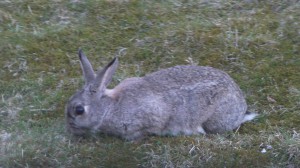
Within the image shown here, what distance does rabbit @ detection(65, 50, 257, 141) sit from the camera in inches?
305

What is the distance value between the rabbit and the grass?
0.57 feet

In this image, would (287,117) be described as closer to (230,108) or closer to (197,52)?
(230,108)

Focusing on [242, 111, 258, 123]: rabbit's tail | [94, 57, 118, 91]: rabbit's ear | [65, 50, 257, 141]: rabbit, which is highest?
[94, 57, 118, 91]: rabbit's ear

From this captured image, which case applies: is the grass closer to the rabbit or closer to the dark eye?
the rabbit

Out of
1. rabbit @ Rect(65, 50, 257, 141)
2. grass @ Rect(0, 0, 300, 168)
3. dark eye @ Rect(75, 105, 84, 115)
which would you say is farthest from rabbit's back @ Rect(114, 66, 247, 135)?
dark eye @ Rect(75, 105, 84, 115)

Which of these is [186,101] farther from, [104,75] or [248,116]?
[104,75]

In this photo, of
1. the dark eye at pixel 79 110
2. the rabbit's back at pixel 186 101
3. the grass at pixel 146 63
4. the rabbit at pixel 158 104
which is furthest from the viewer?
the rabbit's back at pixel 186 101

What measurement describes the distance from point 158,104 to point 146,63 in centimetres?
126

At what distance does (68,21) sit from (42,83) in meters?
1.35

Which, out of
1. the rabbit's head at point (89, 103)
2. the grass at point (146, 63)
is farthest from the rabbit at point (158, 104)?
the grass at point (146, 63)

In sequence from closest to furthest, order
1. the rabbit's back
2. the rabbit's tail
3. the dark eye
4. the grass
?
the grass
the dark eye
the rabbit's back
the rabbit's tail

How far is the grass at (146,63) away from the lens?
7371mm

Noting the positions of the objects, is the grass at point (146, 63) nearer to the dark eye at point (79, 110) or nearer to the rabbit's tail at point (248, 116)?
the rabbit's tail at point (248, 116)

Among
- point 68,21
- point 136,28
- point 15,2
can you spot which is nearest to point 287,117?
point 136,28
